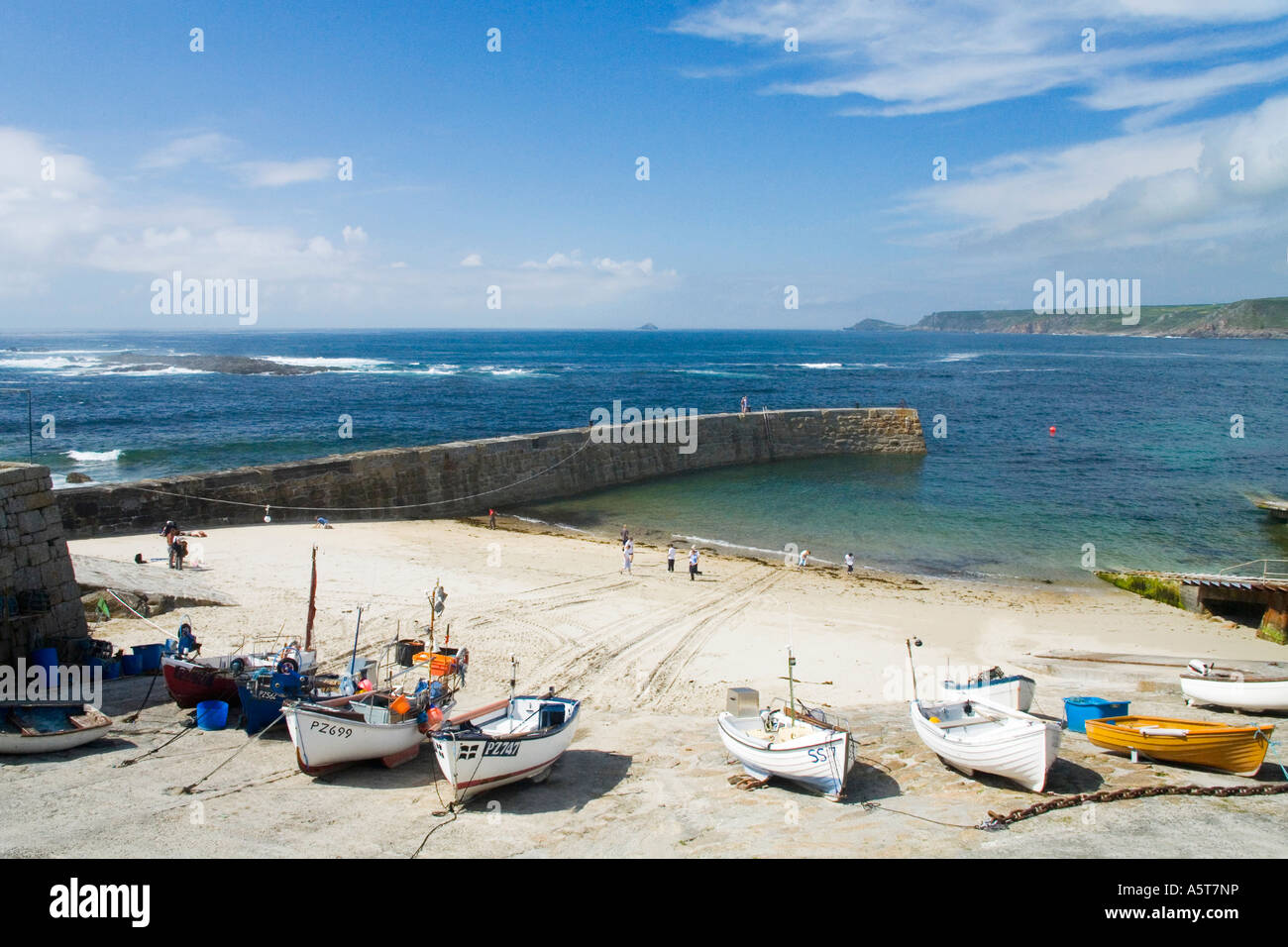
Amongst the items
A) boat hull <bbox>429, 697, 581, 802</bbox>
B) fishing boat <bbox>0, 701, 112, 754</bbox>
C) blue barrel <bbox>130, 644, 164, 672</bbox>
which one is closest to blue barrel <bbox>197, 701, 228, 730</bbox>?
fishing boat <bbox>0, 701, 112, 754</bbox>

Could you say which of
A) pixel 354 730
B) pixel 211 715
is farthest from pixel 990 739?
pixel 211 715

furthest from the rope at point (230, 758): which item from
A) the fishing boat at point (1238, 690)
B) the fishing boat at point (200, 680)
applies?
the fishing boat at point (1238, 690)

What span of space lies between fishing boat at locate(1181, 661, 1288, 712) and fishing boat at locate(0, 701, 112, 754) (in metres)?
16.4

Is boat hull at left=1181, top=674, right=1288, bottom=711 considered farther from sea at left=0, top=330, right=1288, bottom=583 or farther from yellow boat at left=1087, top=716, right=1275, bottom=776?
sea at left=0, top=330, right=1288, bottom=583

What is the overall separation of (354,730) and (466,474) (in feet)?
62.8

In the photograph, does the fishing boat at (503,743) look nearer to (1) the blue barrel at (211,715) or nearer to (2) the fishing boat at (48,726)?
(1) the blue barrel at (211,715)

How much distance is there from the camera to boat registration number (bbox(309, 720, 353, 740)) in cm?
994

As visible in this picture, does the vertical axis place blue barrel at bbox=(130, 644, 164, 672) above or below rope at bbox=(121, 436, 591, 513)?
below

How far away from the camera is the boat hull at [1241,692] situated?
505 inches

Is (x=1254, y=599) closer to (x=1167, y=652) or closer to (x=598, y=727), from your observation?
(x=1167, y=652)

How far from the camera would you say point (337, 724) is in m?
10.1

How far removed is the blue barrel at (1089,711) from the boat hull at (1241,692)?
1846 mm

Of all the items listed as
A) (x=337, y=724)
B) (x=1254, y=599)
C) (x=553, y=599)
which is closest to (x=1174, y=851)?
(x=337, y=724)

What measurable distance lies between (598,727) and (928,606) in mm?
10638
